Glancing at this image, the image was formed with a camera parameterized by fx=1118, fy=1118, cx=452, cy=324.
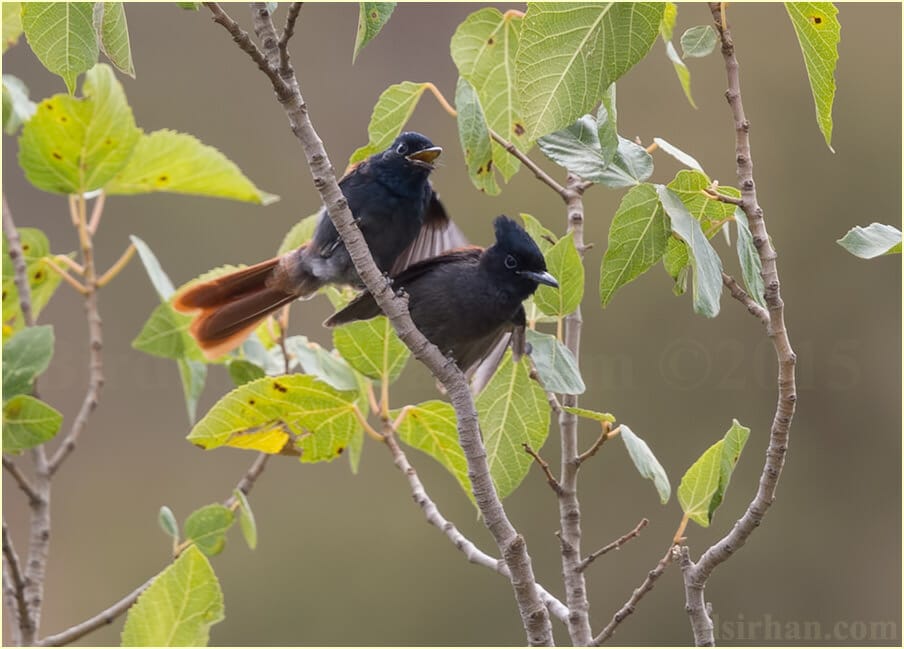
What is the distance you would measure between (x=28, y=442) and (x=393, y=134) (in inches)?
39.2

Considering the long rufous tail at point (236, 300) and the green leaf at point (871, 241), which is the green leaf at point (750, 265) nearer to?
the green leaf at point (871, 241)

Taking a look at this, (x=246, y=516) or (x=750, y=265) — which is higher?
(x=750, y=265)

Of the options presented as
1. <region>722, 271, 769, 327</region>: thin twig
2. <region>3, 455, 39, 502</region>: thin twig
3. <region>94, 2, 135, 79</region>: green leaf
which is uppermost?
<region>94, 2, 135, 79</region>: green leaf

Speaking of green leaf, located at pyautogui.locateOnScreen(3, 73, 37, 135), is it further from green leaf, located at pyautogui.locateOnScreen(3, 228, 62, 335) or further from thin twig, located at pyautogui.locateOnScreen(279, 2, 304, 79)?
thin twig, located at pyautogui.locateOnScreen(279, 2, 304, 79)

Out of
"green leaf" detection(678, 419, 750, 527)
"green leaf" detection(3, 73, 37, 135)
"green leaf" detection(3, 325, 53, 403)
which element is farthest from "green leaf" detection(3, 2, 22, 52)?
"green leaf" detection(678, 419, 750, 527)

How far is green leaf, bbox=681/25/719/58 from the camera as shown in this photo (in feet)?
6.32

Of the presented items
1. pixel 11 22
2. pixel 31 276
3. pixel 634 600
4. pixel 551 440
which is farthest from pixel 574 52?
pixel 551 440

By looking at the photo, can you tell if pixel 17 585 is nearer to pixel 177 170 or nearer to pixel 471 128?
pixel 177 170

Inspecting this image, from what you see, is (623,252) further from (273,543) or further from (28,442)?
(273,543)

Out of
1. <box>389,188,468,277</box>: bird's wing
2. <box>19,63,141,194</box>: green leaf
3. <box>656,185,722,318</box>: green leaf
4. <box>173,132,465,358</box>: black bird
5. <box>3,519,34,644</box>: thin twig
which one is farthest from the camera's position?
<box>389,188,468,277</box>: bird's wing

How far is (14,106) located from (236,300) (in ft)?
3.47

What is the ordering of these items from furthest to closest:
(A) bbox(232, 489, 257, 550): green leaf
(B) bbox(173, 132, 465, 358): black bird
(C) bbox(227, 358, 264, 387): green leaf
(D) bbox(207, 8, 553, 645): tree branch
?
(B) bbox(173, 132, 465, 358): black bird, (C) bbox(227, 358, 264, 387): green leaf, (A) bbox(232, 489, 257, 550): green leaf, (D) bbox(207, 8, 553, 645): tree branch

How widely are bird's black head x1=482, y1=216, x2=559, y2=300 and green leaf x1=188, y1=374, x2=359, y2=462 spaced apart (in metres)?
0.79

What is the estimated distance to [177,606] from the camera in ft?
5.51
